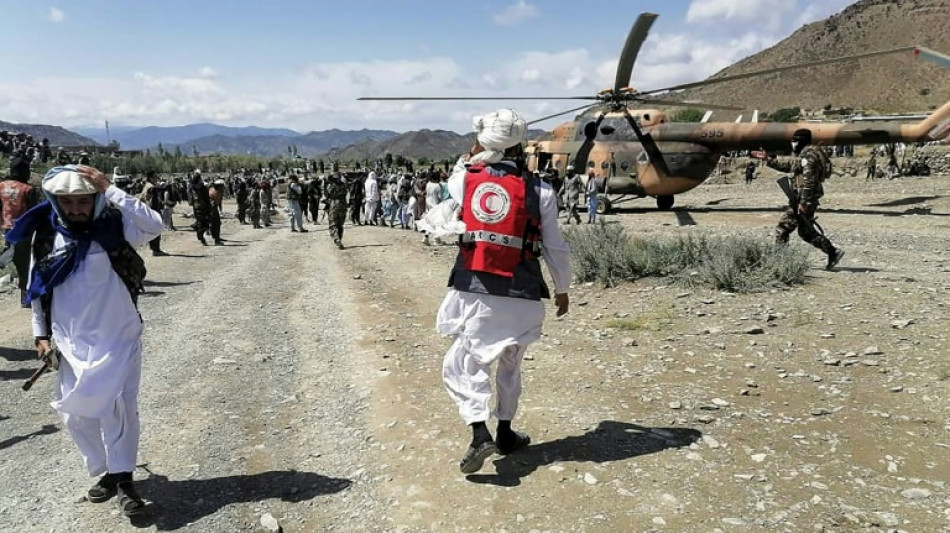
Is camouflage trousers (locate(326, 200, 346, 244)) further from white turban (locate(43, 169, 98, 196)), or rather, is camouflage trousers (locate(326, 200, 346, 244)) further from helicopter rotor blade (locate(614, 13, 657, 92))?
white turban (locate(43, 169, 98, 196))

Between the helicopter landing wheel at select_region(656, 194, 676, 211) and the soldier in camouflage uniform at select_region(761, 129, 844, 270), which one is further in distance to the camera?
the helicopter landing wheel at select_region(656, 194, 676, 211)

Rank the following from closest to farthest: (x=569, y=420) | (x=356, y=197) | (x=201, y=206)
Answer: (x=569, y=420) < (x=201, y=206) < (x=356, y=197)

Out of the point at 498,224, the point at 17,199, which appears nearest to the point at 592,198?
the point at 17,199

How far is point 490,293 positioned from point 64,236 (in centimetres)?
213

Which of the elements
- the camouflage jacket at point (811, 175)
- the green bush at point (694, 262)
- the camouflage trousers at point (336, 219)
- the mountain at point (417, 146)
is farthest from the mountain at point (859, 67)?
the green bush at point (694, 262)

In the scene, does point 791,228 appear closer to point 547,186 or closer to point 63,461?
point 547,186

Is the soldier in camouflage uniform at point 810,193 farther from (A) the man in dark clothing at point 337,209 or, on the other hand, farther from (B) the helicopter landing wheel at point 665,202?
(B) the helicopter landing wheel at point 665,202

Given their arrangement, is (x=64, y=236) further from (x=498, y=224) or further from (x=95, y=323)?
(x=498, y=224)

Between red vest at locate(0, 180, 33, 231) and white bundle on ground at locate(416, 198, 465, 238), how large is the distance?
19.1ft

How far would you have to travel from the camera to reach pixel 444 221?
150 inches

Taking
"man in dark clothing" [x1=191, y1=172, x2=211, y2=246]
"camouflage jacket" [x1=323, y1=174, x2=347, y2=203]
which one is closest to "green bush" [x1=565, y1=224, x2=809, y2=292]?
"camouflage jacket" [x1=323, y1=174, x2=347, y2=203]

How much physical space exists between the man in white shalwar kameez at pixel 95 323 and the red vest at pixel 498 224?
1697 millimetres

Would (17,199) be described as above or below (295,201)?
above

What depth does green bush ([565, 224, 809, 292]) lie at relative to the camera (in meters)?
7.68
